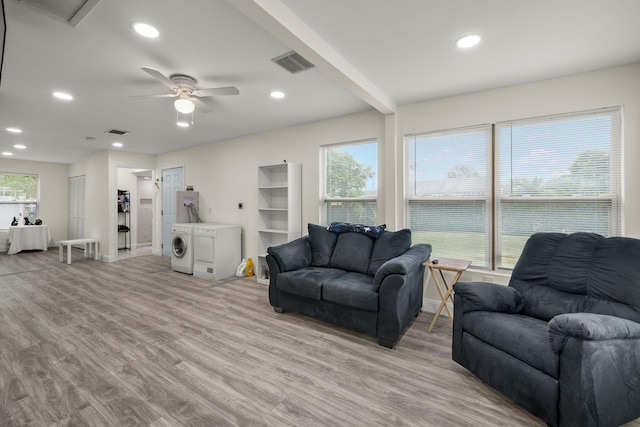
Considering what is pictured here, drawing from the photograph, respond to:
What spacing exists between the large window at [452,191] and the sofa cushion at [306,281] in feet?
4.36

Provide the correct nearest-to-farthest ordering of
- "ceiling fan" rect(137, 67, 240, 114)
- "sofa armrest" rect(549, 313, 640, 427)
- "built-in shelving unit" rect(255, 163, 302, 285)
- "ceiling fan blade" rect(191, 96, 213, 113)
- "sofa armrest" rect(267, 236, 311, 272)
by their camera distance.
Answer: "sofa armrest" rect(549, 313, 640, 427) < "ceiling fan" rect(137, 67, 240, 114) < "ceiling fan blade" rect(191, 96, 213, 113) < "sofa armrest" rect(267, 236, 311, 272) < "built-in shelving unit" rect(255, 163, 302, 285)

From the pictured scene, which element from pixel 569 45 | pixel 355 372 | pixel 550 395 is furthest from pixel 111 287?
pixel 569 45

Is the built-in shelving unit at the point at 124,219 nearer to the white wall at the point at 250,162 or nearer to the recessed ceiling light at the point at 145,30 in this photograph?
the white wall at the point at 250,162

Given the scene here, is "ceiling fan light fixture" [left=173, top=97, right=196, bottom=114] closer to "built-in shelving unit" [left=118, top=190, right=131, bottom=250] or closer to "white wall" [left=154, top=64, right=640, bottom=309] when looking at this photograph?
"white wall" [left=154, top=64, right=640, bottom=309]

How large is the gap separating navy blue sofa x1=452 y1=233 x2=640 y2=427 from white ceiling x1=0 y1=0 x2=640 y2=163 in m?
1.60

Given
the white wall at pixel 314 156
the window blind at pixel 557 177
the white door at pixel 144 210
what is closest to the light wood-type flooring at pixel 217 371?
the window blind at pixel 557 177

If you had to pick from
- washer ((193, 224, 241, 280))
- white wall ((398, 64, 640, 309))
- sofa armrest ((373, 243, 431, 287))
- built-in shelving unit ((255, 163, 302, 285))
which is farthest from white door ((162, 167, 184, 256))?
sofa armrest ((373, 243, 431, 287))

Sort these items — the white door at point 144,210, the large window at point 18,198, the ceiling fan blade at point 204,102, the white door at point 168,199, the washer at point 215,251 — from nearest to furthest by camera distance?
the ceiling fan blade at point 204,102 → the washer at point 215,251 → the white door at point 168,199 → the large window at point 18,198 → the white door at point 144,210

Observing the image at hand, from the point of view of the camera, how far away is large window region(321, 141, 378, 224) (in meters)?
4.00

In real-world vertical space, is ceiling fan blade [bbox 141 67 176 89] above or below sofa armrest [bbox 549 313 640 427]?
above

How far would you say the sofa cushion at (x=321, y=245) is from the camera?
363 centimetres

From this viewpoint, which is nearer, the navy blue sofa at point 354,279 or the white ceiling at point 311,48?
the white ceiling at point 311,48

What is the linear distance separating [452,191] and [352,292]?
1806 mm

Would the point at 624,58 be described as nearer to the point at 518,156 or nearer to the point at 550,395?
the point at 518,156
